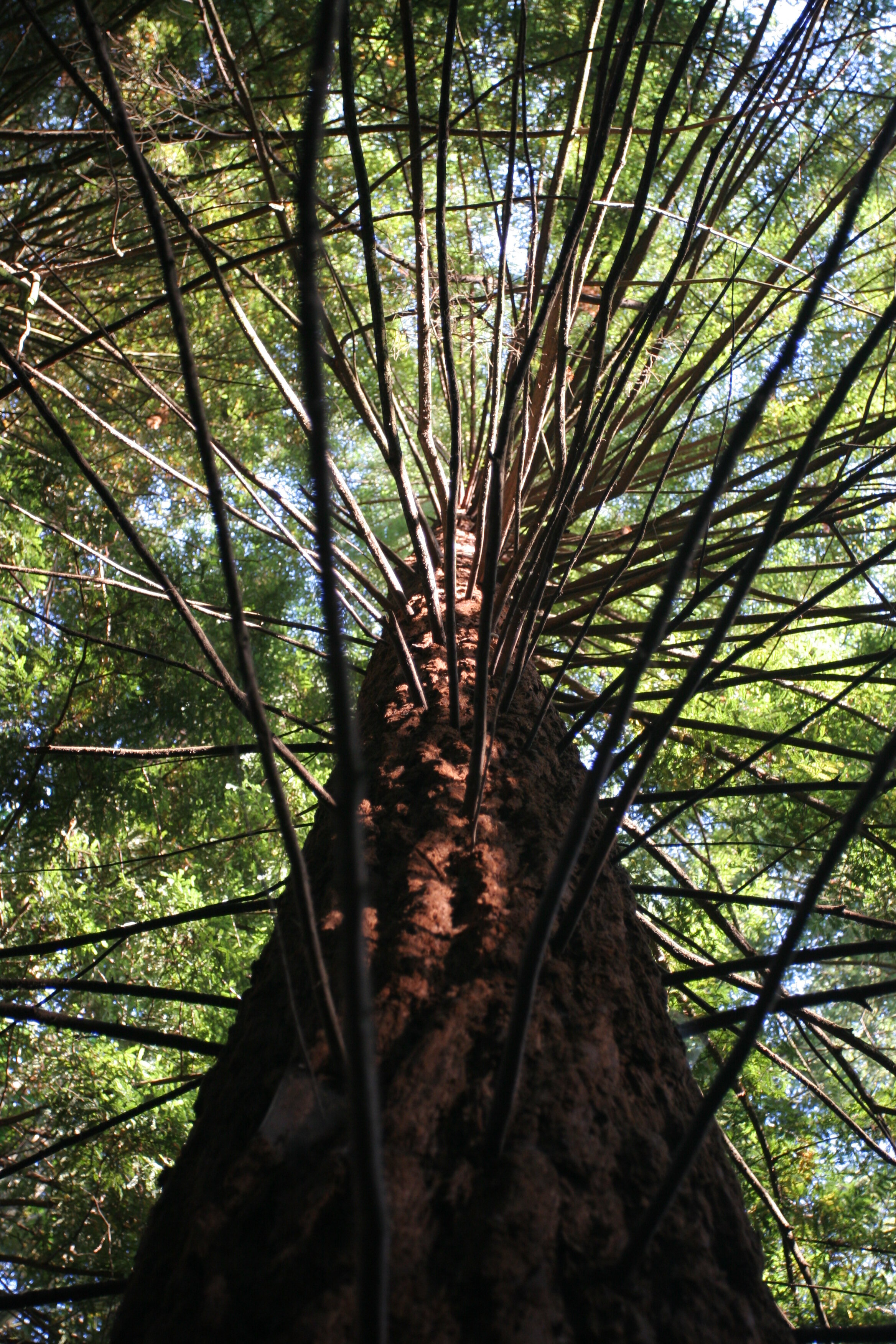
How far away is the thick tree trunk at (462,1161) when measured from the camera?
592 mm

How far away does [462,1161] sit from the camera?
0.67m

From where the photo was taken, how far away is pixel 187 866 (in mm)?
3693

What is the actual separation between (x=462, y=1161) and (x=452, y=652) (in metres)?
0.64

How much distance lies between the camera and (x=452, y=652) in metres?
1.13

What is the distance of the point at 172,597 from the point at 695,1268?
845 mm

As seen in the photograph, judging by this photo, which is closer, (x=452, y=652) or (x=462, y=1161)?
(x=462, y=1161)

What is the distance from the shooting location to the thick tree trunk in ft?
1.94

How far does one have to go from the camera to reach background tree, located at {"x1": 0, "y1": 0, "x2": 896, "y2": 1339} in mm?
647

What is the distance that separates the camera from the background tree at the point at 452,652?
2.12 feet

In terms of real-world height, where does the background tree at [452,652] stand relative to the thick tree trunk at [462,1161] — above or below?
above

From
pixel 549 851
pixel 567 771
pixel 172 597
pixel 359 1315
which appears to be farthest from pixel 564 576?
pixel 359 1315

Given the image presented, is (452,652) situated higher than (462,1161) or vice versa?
(452,652)

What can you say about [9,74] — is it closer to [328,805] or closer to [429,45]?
[429,45]

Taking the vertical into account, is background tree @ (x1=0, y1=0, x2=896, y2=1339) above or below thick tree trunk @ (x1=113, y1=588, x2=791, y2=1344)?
above
